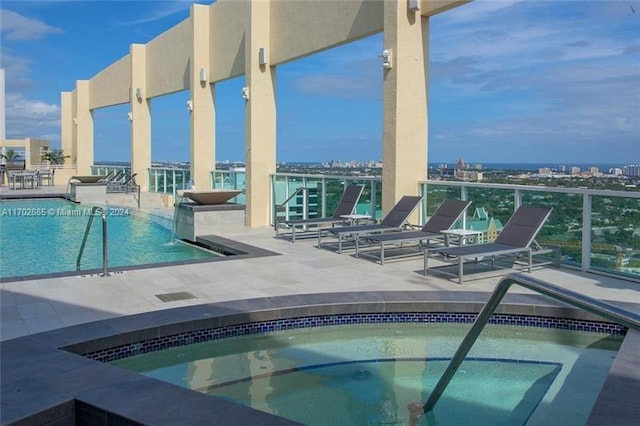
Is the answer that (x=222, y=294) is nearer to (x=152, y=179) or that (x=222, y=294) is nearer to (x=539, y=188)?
(x=539, y=188)

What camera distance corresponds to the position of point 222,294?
589 cm

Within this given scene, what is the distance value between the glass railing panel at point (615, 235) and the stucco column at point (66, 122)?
31172 millimetres

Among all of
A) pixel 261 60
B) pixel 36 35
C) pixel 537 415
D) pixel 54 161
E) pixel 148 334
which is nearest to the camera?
pixel 537 415

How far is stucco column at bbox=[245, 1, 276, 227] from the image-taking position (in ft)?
41.5

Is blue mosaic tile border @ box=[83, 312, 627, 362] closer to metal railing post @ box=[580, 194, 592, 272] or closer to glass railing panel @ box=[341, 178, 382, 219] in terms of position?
metal railing post @ box=[580, 194, 592, 272]

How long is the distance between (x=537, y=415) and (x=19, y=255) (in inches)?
→ 335

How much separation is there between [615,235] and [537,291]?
15.1ft

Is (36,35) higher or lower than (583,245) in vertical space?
higher

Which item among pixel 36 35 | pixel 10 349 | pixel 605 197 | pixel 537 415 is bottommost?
pixel 537 415

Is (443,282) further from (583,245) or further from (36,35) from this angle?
(36,35)

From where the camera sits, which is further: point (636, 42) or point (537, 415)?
point (636, 42)

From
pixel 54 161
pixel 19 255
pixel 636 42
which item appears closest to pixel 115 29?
pixel 54 161

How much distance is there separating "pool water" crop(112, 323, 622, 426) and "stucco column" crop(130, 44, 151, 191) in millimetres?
18405

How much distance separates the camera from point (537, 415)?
3.61m
